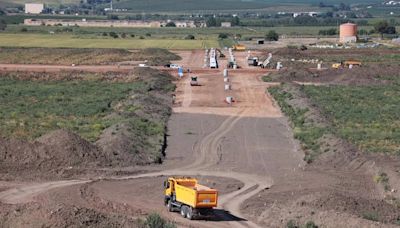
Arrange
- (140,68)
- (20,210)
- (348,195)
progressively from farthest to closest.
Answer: (140,68) → (348,195) → (20,210)

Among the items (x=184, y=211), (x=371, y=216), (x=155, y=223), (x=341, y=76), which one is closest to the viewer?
(x=155, y=223)

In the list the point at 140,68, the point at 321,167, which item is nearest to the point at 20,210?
the point at 321,167

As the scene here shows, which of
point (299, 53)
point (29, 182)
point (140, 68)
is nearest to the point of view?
point (29, 182)

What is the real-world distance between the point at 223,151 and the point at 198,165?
4.13m

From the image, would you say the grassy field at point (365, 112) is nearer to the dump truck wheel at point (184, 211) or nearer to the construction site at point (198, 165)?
the construction site at point (198, 165)

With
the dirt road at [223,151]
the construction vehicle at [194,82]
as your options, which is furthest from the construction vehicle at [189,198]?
the construction vehicle at [194,82]

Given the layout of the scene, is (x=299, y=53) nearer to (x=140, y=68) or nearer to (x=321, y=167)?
(x=140, y=68)

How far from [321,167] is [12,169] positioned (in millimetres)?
14823

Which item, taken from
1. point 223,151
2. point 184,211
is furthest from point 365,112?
point 184,211

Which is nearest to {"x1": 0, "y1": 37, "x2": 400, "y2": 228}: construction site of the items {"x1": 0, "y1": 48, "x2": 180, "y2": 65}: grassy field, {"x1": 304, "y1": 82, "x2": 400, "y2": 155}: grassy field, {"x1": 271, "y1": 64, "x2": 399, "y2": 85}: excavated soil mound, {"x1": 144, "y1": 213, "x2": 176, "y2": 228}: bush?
{"x1": 304, "y1": 82, "x2": 400, "y2": 155}: grassy field

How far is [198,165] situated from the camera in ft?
150

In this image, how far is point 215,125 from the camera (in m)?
58.8

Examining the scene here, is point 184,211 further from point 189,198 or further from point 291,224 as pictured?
point 291,224

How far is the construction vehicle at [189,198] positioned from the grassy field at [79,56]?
70313 mm
